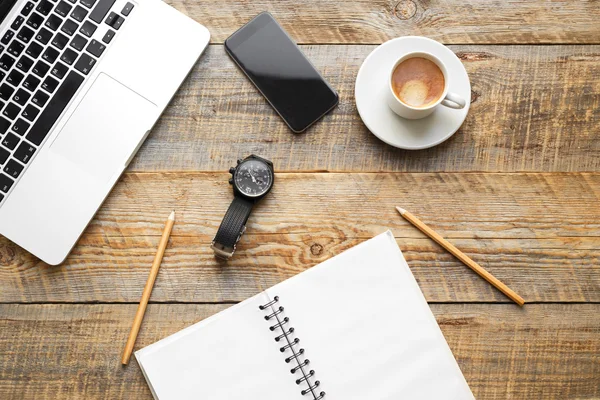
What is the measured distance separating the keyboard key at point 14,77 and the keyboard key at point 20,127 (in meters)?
0.06

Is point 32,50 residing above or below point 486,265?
above

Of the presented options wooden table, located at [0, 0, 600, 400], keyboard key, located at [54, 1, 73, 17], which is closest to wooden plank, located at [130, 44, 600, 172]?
wooden table, located at [0, 0, 600, 400]

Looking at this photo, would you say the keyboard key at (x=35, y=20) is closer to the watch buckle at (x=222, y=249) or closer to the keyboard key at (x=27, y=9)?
the keyboard key at (x=27, y=9)

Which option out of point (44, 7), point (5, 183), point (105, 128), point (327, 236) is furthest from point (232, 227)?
point (44, 7)

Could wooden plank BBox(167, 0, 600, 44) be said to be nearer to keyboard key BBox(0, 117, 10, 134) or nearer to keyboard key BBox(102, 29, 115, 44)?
keyboard key BBox(102, 29, 115, 44)

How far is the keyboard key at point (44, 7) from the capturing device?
0.96 meters

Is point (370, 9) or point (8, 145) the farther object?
point (370, 9)

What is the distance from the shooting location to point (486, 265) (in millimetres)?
1021

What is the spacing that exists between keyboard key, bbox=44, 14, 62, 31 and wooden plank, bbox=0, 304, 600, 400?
478mm

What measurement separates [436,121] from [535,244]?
28 cm

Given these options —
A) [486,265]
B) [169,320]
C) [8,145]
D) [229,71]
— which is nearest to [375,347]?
[486,265]

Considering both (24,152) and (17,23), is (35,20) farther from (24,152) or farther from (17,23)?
(24,152)

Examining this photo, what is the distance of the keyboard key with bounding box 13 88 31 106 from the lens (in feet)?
3.11

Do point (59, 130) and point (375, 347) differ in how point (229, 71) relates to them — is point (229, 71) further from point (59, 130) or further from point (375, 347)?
point (375, 347)
